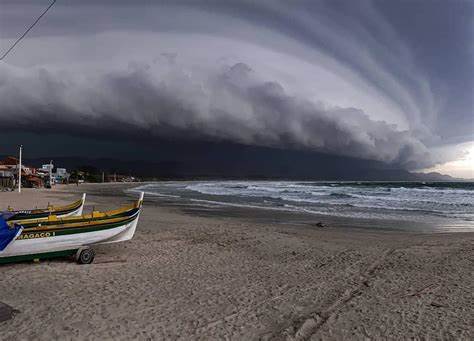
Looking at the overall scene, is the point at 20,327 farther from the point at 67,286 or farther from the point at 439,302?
the point at 439,302

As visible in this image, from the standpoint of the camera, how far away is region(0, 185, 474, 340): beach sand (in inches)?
196

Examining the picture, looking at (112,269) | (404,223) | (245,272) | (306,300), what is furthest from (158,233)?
(404,223)

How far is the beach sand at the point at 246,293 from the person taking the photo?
498 cm

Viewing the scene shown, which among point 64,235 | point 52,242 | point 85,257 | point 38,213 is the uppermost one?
point 38,213

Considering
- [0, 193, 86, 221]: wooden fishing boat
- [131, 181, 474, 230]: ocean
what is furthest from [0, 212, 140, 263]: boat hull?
[131, 181, 474, 230]: ocean

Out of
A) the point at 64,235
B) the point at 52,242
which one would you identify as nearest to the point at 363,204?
the point at 64,235

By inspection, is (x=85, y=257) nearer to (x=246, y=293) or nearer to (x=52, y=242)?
(x=52, y=242)

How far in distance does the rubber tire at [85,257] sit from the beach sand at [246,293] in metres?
0.21

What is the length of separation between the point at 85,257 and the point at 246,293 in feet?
13.7

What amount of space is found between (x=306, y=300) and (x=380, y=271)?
291cm

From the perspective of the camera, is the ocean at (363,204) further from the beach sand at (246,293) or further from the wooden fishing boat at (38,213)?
the wooden fishing boat at (38,213)

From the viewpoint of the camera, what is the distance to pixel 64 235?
832cm

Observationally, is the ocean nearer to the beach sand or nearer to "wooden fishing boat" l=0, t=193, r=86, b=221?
the beach sand

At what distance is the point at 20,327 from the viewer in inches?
192
